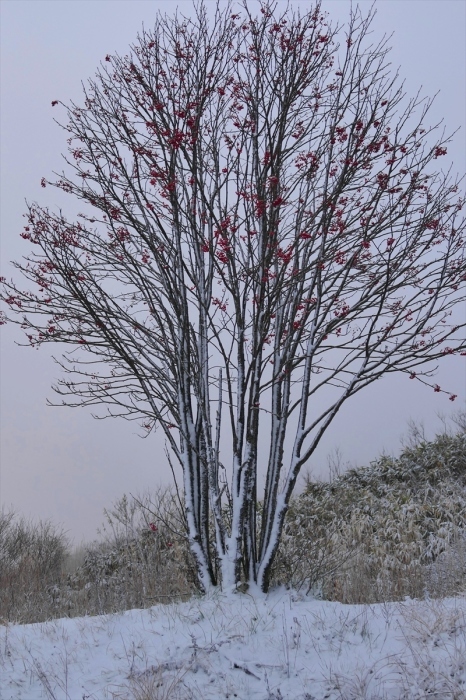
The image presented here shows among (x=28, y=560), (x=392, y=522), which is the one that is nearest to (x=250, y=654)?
(x=392, y=522)

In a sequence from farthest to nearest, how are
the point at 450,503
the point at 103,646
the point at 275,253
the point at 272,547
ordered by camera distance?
the point at 450,503 < the point at 275,253 < the point at 272,547 < the point at 103,646

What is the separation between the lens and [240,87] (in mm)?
6375

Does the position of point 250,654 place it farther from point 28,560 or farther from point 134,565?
point 28,560

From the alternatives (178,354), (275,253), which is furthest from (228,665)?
(275,253)

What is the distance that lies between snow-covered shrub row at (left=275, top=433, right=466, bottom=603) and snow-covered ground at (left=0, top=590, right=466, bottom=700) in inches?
64.3

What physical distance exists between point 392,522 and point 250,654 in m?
7.74

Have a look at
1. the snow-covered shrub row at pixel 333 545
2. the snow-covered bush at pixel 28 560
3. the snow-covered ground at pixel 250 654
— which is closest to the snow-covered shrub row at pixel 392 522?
the snow-covered shrub row at pixel 333 545

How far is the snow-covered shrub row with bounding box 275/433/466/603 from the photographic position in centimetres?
758

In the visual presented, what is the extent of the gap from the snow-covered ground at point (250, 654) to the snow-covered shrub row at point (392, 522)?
1.63 meters

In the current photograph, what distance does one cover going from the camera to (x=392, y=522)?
11.3 metres

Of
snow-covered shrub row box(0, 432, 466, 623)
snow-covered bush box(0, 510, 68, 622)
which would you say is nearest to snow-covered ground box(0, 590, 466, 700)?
snow-covered shrub row box(0, 432, 466, 623)

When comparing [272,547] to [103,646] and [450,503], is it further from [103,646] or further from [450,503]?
[450,503]

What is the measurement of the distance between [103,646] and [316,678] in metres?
1.79

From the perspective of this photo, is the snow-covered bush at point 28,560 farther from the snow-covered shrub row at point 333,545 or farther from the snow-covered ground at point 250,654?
the snow-covered ground at point 250,654
